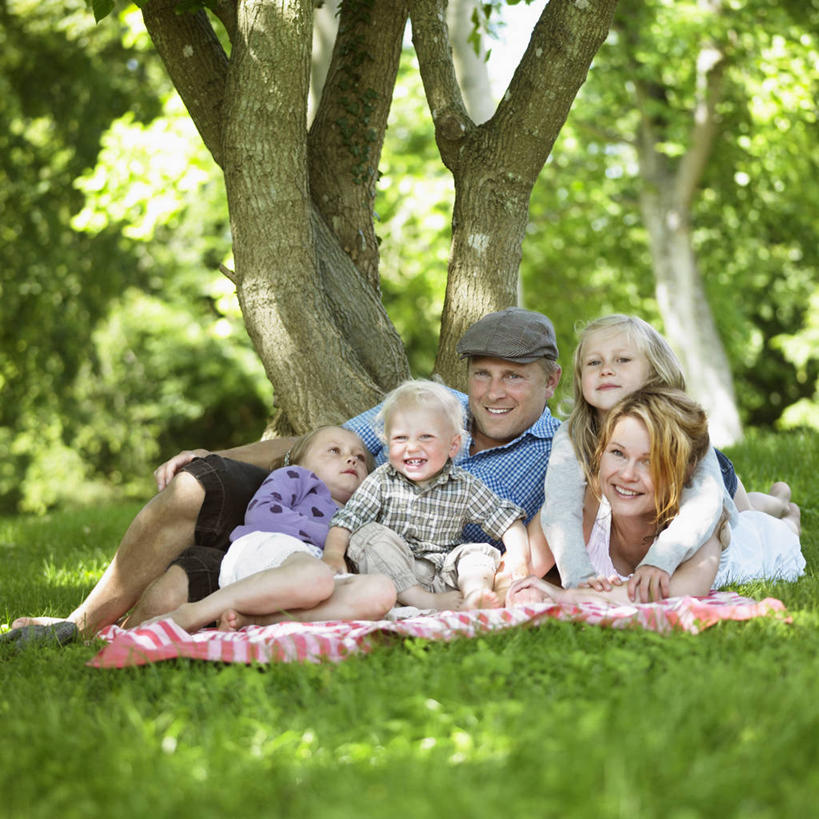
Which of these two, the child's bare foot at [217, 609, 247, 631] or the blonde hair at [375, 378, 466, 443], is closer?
the child's bare foot at [217, 609, 247, 631]

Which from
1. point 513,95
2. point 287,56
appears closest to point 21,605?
point 287,56

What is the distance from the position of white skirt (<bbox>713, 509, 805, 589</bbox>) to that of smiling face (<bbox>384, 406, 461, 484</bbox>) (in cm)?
132

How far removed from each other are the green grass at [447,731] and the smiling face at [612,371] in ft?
4.23

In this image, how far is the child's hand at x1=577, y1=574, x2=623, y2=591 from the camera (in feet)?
13.6

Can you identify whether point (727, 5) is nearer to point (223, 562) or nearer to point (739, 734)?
point (223, 562)

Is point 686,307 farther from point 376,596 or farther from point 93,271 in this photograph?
point 376,596

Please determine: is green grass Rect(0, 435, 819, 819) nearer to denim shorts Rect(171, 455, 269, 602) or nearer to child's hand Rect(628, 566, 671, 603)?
child's hand Rect(628, 566, 671, 603)

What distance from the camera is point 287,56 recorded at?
5.41 meters

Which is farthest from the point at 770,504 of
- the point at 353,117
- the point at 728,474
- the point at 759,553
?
the point at 353,117

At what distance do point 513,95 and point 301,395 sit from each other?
2025 millimetres

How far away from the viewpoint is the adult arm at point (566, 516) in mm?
4340

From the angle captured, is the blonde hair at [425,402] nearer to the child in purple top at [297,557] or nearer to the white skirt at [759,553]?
the child in purple top at [297,557]

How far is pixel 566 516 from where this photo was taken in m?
4.45

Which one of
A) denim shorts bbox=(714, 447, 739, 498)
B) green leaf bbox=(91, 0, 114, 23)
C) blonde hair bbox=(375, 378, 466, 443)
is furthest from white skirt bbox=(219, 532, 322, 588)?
green leaf bbox=(91, 0, 114, 23)
